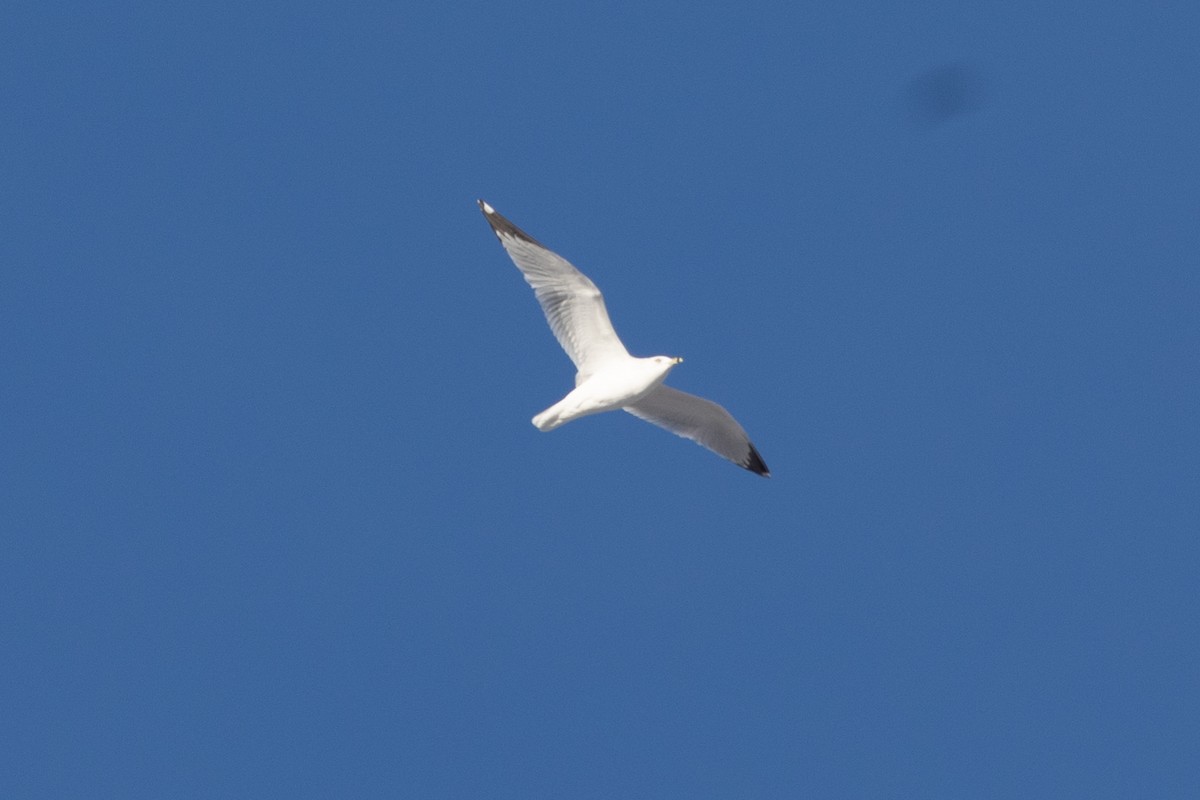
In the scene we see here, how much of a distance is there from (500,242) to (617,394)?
1.93m

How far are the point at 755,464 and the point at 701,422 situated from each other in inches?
41.0

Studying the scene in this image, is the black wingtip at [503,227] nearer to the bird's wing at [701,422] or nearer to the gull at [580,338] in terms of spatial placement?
the gull at [580,338]

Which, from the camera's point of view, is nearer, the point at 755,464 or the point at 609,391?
the point at 609,391

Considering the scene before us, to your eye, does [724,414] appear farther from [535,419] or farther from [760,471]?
[535,419]

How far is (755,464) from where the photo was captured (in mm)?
21672

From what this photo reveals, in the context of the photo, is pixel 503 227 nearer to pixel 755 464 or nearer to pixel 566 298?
pixel 566 298

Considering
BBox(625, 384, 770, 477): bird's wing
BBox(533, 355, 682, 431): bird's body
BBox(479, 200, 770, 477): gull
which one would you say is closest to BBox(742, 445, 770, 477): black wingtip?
BBox(625, 384, 770, 477): bird's wing

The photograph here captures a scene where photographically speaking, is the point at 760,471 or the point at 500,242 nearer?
the point at 500,242

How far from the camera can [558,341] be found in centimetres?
1936

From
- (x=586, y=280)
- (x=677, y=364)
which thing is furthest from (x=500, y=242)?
(x=677, y=364)

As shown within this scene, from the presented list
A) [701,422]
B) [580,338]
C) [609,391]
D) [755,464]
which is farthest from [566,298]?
[755,464]

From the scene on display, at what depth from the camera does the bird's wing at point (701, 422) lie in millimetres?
20500

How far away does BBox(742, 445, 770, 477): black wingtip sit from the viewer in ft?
70.9

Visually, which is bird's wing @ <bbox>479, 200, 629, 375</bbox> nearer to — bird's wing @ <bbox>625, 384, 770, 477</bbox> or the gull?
the gull
